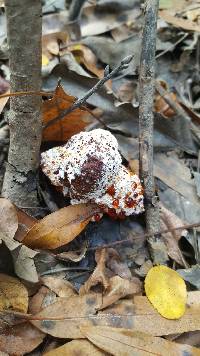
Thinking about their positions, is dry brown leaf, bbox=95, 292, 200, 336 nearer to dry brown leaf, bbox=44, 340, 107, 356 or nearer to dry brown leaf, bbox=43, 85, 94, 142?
dry brown leaf, bbox=44, 340, 107, 356

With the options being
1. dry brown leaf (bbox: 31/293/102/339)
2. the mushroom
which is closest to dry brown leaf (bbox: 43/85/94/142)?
the mushroom

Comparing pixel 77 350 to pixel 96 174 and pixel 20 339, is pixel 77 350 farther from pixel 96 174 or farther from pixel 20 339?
pixel 96 174

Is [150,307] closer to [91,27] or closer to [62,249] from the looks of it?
[62,249]

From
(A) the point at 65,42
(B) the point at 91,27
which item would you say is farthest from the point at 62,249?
Answer: (B) the point at 91,27

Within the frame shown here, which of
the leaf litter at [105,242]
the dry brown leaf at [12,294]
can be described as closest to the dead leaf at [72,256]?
the leaf litter at [105,242]

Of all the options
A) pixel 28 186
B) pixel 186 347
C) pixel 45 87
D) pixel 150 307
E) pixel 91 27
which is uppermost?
pixel 91 27

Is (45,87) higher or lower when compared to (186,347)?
higher

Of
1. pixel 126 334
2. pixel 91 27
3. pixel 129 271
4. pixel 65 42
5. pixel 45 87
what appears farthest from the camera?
pixel 91 27
